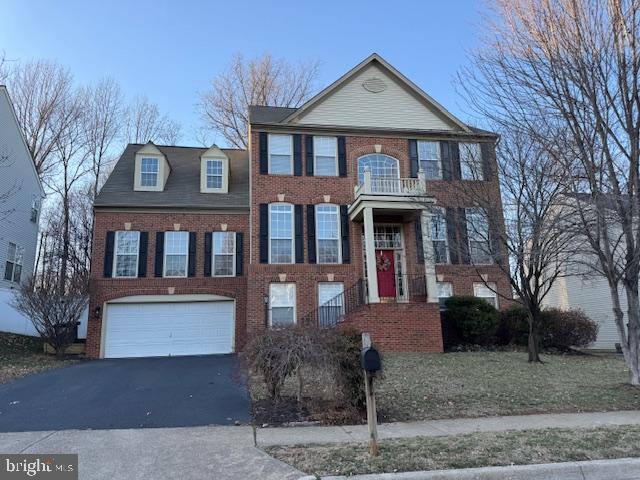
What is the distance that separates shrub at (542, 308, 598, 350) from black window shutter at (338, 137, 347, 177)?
902cm

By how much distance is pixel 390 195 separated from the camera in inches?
599

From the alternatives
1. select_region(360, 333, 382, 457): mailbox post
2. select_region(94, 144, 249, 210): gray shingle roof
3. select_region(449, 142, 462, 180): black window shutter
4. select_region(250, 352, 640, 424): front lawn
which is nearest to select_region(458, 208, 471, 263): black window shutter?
select_region(449, 142, 462, 180): black window shutter

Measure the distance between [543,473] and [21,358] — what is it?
1544cm

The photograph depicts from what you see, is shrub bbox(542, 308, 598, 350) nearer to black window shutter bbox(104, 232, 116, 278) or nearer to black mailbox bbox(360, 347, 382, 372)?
black mailbox bbox(360, 347, 382, 372)

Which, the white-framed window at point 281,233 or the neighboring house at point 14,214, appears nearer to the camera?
the white-framed window at point 281,233

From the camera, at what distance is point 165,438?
5613 millimetres

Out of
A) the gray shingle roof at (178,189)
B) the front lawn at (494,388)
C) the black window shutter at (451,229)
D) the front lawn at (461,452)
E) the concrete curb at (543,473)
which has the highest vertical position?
the gray shingle roof at (178,189)

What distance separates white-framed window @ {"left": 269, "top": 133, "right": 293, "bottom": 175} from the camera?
1712 centimetres

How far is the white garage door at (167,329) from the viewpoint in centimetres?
1662

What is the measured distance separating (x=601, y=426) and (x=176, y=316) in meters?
14.2

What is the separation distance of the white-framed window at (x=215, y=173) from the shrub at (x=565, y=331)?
13629 millimetres

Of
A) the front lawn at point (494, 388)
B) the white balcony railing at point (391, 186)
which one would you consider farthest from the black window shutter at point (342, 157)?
the front lawn at point (494, 388)

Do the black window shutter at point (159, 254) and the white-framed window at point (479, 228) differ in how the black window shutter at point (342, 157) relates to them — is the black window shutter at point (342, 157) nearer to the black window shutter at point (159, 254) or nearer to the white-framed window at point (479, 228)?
the white-framed window at point (479, 228)

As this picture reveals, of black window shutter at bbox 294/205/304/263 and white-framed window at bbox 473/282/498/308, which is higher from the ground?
black window shutter at bbox 294/205/304/263
